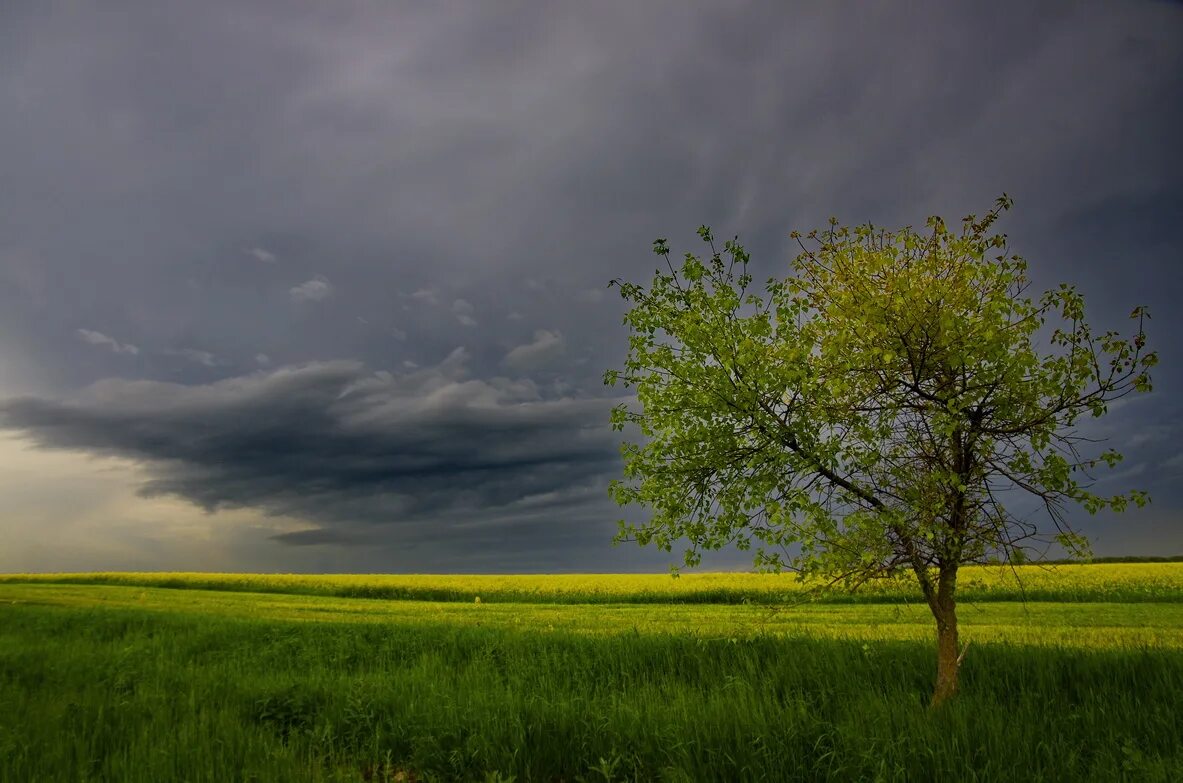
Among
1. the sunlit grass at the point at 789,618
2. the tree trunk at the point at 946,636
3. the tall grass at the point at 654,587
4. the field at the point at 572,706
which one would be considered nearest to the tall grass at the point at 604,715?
the field at the point at 572,706

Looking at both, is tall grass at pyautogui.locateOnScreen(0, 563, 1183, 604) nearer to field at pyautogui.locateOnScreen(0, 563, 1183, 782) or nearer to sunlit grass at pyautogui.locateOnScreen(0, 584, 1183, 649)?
sunlit grass at pyautogui.locateOnScreen(0, 584, 1183, 649)

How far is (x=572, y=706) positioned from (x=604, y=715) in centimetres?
82

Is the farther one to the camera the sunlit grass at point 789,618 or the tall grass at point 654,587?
the tall grass at point 654,587

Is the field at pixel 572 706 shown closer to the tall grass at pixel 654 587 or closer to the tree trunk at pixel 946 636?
the tree trunk at pixel 946 636

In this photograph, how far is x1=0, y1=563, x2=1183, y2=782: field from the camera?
24.6ft

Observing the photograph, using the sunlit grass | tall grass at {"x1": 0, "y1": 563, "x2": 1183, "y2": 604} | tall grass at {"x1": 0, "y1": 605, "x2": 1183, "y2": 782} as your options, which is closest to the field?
tall grass at {"x1": 0, "y1": 605, "x2": 1183, "y2": 782}

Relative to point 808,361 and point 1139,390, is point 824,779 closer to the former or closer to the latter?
point 808,361

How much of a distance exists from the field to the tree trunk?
13.5 inches

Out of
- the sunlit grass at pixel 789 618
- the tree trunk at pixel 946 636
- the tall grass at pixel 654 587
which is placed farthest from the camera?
the tall grass at pixel 654 587

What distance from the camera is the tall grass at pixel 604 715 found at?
7441 millimetres

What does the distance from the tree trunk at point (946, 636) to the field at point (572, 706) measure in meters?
0.34

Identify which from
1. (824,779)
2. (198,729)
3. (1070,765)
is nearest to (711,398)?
(824,779)

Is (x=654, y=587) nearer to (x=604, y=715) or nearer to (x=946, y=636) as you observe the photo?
(x=946, y=636)

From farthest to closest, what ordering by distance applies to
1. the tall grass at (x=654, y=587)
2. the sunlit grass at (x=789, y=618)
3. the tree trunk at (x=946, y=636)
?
the tall grass at (x=654, y=587) < the sunlit grass at (x=789, y=618) < the tree trunk at (x=946, y=636)
